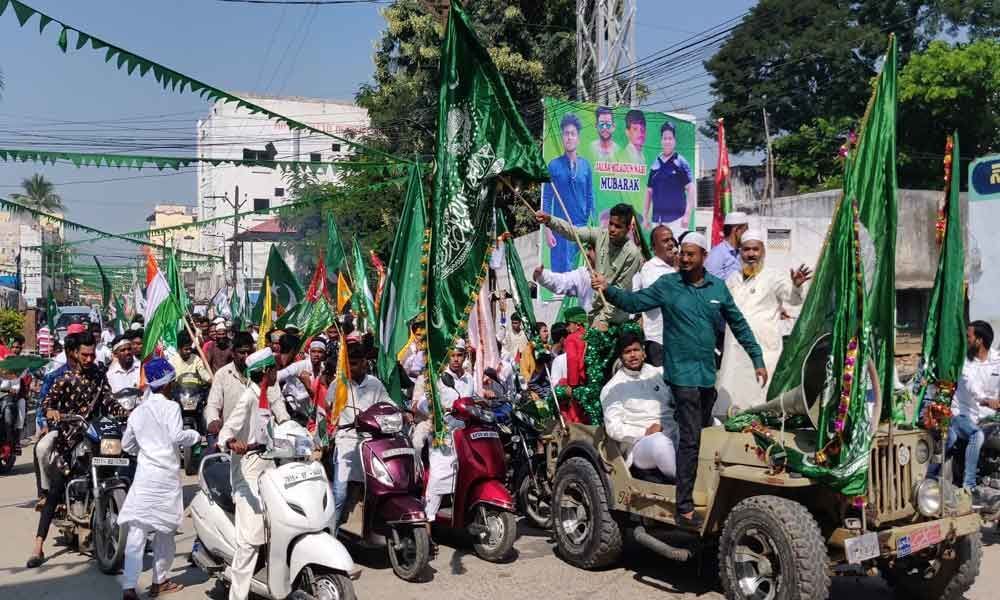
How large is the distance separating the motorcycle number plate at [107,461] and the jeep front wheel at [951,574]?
229 inches

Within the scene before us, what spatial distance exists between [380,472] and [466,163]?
2.47m

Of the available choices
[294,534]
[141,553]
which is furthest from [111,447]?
[294,534]

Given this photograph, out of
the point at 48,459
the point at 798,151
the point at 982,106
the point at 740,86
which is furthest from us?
the point at 740,86

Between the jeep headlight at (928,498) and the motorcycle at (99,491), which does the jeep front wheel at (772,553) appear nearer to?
the jeep headlight at (928,498)

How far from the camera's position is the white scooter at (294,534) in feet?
18.0

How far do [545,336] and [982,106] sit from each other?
27.9m

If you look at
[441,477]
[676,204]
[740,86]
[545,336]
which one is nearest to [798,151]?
[740,86]

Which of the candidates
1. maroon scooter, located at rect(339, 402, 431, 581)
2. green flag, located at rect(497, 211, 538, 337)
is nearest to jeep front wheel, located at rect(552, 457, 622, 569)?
maroon scooter, located at rect(339, 402, 431, 581)

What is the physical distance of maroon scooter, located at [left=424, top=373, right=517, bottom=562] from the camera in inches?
286

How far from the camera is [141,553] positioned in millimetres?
6379

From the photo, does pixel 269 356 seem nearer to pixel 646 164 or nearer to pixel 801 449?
pixel 801 449

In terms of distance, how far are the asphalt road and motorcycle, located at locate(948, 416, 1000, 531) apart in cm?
30

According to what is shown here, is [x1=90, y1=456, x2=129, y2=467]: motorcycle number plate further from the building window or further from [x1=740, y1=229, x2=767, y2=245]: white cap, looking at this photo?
the building window

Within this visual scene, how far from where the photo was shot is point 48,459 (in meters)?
8.15
